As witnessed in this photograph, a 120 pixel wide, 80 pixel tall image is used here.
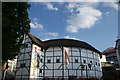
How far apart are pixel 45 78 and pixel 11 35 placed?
18950mm

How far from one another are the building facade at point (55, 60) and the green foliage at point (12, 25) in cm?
1381

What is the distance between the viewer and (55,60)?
88.4 ft

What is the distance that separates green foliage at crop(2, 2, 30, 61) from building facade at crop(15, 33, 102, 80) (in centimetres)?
1381

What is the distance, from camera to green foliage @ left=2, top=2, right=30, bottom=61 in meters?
8.62

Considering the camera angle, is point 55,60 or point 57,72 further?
point 55,60

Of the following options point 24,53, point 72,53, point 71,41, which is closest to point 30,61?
point 24,53

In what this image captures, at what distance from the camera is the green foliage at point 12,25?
8617mm

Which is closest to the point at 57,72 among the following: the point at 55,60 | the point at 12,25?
the point at 55,60

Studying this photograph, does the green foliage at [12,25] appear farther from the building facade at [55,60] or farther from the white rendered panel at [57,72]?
the white rendered panel at [57,72]

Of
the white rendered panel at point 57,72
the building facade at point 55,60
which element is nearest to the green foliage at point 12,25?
the building facade at point 55,60

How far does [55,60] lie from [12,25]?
62.6 ft

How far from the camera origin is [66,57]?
1040 inches

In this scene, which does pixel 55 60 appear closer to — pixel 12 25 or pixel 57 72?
pixel 57 72

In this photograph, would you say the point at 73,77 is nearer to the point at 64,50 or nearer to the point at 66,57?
the point at 66,57
